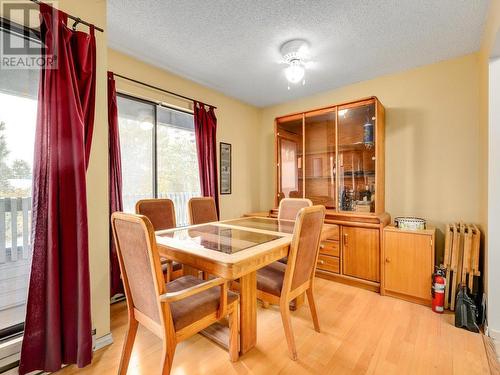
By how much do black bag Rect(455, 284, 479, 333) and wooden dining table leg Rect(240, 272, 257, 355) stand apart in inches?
67.2

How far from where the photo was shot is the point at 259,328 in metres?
1.95

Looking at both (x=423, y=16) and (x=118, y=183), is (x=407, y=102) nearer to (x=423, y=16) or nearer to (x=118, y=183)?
(x=423, y=16)

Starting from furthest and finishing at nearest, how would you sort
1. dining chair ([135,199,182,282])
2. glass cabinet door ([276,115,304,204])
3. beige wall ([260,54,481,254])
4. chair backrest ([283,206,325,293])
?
1. glass cabinet door ([276,115,304,204])
2. beige wall ([260,54,481,254])
3. dining chair ([135,199,182,282])
4. chair backrest ([283,206,325,293])

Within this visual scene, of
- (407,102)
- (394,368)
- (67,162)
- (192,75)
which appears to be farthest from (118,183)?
(407,102)

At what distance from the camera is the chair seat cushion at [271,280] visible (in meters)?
1.68

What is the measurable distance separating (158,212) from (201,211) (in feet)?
1.64

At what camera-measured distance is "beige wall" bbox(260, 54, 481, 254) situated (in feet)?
8.09

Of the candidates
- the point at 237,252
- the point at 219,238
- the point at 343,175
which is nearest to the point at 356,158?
the point at 343,175

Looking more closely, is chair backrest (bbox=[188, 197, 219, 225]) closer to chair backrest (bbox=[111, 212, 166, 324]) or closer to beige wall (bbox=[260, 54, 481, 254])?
chair backrest (bbox=[111, 212, 166, 324])

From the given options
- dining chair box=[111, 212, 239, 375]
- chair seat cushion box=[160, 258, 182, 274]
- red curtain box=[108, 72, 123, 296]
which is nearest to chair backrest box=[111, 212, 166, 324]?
dining chair box=[111, 212, 239, 375]

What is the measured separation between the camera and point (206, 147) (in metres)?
3.20

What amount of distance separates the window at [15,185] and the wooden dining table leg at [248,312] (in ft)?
4.80

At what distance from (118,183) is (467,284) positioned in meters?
3.42

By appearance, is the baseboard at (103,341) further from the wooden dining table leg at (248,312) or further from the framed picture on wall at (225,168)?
the framed picture on wall at (225,168)
